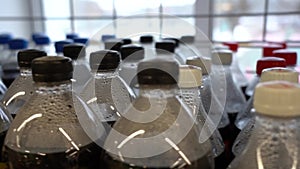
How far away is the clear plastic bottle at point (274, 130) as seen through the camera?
32 cm

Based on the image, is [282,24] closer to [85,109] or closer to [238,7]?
[238,7]

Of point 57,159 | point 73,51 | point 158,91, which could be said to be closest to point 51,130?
point 57,159

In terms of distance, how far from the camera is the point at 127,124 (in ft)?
1.26

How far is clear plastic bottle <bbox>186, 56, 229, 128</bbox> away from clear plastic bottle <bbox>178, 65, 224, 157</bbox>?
0.22 feet

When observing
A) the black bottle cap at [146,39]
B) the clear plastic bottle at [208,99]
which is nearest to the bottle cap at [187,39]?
the black bottle cap at [146,39]

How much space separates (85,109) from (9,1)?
192cm

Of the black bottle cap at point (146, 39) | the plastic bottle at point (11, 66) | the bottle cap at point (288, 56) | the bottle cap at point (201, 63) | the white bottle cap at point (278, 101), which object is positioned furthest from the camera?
the black bottle cap at point (146, 39)

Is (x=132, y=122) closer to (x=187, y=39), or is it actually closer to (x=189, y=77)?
(x=189, y=77)

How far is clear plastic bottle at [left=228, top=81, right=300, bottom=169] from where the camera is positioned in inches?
12.7

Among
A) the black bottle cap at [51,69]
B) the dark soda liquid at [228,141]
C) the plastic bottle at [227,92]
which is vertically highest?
the black bottle cap at [51,69]

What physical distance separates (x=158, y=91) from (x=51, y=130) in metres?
Result: 0.14

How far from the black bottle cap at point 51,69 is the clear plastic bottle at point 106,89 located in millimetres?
99

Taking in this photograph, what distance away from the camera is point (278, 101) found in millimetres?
321

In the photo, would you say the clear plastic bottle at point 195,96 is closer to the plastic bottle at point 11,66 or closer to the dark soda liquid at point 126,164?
the dark soda liquid at point 126,164
